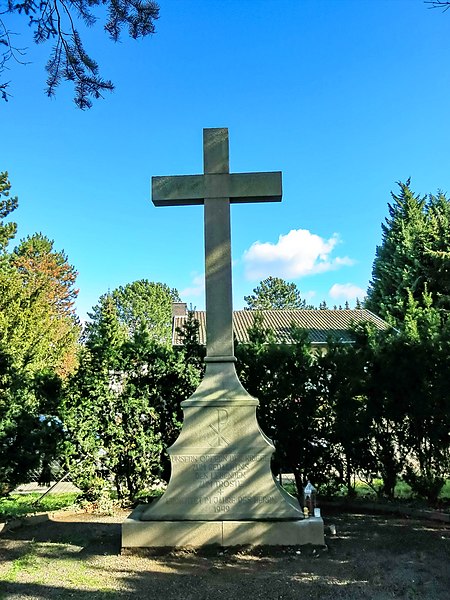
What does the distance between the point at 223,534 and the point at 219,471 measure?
1.94 feet

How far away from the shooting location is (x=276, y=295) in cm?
7431

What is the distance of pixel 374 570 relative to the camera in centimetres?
414

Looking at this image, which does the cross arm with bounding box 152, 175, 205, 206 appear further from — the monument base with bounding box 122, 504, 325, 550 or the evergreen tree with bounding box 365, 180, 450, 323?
the evergreen tree with bounding box 365, 180, 450, 323

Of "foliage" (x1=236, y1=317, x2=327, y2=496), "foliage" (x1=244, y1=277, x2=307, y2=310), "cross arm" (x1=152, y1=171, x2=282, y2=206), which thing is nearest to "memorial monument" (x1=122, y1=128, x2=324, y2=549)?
"cross arm" (x1=152, y1=171, x2=282, y2=206)

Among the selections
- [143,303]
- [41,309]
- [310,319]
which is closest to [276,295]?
[143,303]

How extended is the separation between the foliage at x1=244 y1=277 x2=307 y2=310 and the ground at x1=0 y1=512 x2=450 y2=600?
225 ft

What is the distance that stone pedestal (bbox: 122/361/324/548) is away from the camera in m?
4.80

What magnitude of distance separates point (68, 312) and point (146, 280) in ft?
61.1

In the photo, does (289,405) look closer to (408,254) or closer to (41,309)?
(41,309)

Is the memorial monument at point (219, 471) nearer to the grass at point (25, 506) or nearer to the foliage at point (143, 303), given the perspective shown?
the grass at point (25, 506)

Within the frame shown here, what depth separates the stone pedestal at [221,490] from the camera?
4797 mm

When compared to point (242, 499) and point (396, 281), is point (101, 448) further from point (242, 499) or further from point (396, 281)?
point (396, 281)

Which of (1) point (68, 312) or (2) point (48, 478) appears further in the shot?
(1) point (68, 312)

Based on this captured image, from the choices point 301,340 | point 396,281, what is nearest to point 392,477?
point 301,340
